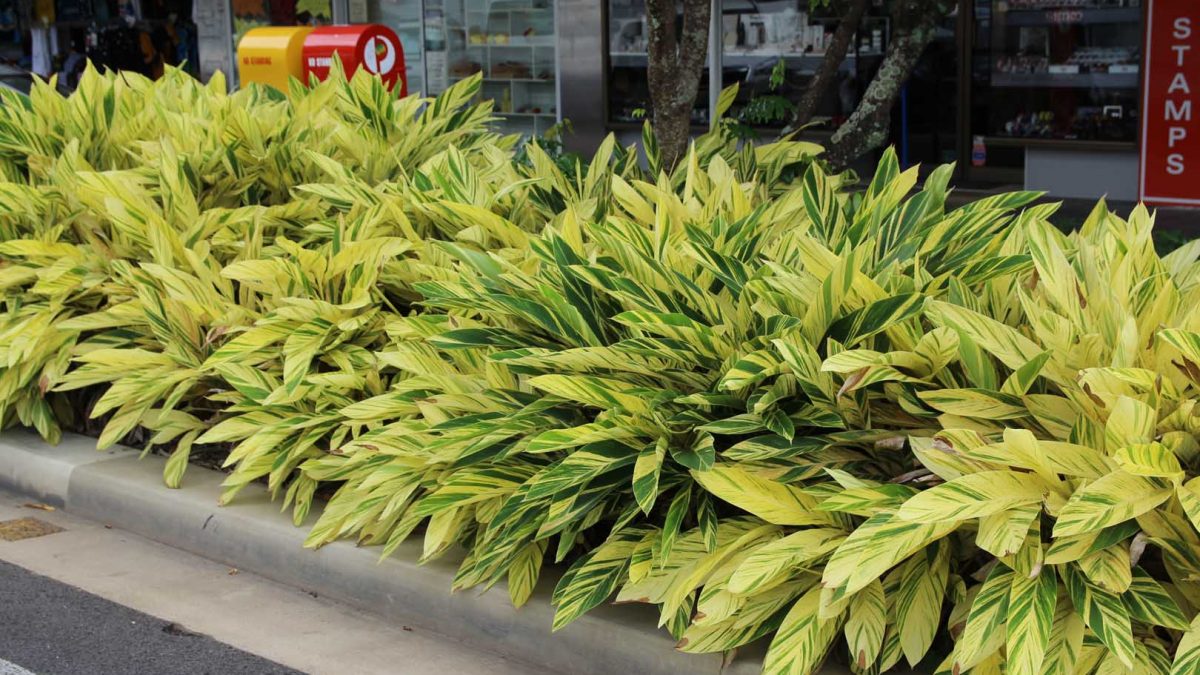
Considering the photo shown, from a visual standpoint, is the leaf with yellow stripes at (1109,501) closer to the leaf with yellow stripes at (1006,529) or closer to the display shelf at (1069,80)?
the leaf with yellow stripes at (1006,529)

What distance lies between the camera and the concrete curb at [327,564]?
3.81 m

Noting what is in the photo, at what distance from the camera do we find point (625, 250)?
4.16 metres

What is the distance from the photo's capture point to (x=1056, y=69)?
41.7ft

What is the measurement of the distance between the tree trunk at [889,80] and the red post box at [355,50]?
3.15 m

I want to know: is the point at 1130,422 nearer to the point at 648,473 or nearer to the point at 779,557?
the point at 779,557

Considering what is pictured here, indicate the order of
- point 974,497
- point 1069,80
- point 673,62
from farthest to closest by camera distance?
point 1069,80, point 673,62, point 974,497

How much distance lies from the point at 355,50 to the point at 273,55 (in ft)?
2.64

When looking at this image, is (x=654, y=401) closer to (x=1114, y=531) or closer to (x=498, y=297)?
(x=498, y=297)

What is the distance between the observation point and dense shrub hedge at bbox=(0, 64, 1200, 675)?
3.12 meters

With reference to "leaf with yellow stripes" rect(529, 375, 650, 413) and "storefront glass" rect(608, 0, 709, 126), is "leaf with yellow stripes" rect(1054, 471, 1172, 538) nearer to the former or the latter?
"leaf with yellow stripes" rect(529, 375, 650, 413)

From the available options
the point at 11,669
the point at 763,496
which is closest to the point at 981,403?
the point at 763,496

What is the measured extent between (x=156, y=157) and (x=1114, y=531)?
487 cm

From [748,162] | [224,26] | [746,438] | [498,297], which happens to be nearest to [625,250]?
[498,297]

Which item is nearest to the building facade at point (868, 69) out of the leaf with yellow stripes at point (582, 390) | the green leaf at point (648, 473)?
the leaf with yellow stripes at point (582, 390)
